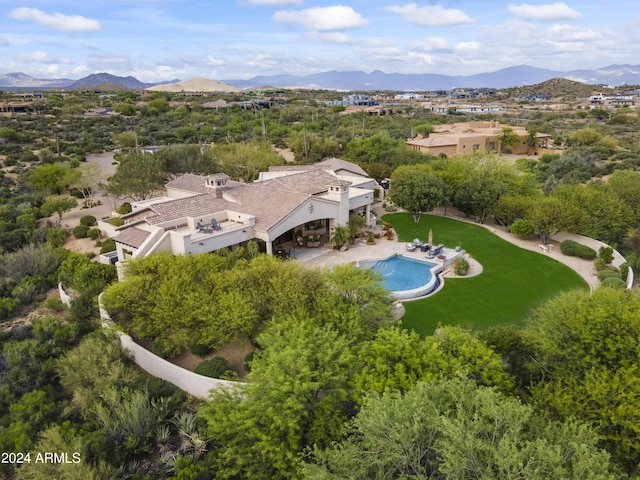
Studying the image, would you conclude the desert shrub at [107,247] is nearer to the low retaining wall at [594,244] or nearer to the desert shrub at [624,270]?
the low retaining wall at [594,244]

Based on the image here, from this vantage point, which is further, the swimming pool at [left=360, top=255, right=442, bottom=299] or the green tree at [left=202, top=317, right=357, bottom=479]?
the swimming pool at [left=360, top=255, right=442, bottom=299]

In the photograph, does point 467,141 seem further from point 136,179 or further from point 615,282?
point 136,179

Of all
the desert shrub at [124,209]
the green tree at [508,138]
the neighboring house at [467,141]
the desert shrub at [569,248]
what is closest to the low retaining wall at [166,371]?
the desert shrub at [124,209]

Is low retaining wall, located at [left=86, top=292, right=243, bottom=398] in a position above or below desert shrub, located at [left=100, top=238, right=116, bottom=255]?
below

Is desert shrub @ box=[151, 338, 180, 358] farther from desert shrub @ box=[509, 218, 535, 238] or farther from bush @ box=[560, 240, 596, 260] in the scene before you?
bush @ box=[560, 240, 596, 260]

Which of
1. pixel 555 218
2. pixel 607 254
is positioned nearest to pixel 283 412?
pixel 607 254

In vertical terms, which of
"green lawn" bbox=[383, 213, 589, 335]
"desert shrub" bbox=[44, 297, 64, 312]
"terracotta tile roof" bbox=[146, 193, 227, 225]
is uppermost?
"terracotta tile roof" bbox=[146, 193, 227, 225]

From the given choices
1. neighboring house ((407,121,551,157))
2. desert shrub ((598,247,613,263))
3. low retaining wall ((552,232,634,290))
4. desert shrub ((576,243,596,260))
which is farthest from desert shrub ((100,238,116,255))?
neighboring house ((407,121,551,157))
